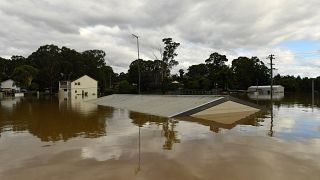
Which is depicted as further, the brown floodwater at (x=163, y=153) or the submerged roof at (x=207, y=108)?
the submerged roof at (x=207, y=108)

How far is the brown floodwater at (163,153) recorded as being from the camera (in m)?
9.34

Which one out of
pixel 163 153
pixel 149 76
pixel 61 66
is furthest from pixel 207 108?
pixel 61 66

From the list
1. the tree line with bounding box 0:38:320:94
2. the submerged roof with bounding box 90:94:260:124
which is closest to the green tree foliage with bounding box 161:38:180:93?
the tree line with bounding box 0:38:320:94

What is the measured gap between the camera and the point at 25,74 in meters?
88.3

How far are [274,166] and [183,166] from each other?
2.87 m

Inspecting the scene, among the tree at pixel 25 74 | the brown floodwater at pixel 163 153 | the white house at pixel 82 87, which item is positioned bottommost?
the brown floodwater at pixel 163 153

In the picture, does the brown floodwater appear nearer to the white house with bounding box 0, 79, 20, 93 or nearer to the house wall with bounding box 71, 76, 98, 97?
the house wall with bounding box 71, 76, 98, 97

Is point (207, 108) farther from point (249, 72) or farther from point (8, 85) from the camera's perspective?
point (8, 85)

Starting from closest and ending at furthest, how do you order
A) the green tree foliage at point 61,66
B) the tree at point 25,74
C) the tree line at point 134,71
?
the tree line at point 134,71, the tree at point 25,74, the green tree foliage at point 61,66

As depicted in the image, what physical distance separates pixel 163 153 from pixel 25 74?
85.2 metres

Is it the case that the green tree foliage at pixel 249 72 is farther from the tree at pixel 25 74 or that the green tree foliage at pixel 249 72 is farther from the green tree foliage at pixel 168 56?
the tree at pixel 25 74

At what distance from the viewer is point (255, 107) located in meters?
30.3

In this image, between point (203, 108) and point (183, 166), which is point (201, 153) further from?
point (203, 108)

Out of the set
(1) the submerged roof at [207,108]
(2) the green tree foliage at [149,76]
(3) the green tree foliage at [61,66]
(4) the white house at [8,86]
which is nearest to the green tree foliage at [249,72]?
(2) the green tree foliage at [149,76]
